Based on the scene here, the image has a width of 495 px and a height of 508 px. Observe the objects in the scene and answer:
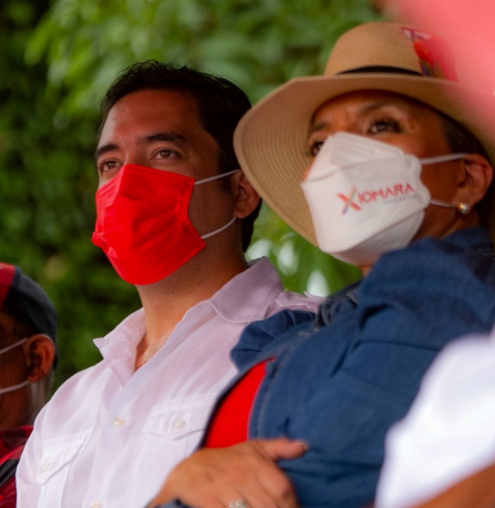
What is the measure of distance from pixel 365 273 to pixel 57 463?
92cm

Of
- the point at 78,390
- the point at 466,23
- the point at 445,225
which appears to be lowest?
the point at 78,390

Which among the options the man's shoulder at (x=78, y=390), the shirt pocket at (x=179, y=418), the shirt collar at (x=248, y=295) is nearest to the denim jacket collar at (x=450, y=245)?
the shirt pocket at (x=179, y=418)

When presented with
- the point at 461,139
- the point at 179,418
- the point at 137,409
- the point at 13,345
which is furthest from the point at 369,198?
the point at 13,345

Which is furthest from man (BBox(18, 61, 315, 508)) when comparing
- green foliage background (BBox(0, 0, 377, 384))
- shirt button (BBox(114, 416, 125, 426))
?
green foliage background (BBox(0, 0, 377, 384))

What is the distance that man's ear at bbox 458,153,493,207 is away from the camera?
73.9 inches

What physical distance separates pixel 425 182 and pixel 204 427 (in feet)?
2.03

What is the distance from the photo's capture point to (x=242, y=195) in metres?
2.64

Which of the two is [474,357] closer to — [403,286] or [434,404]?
[434,404]

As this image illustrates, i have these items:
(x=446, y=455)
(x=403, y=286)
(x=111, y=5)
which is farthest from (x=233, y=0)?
(x=446, y=455)

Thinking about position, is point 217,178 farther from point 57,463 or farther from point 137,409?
point 57,463

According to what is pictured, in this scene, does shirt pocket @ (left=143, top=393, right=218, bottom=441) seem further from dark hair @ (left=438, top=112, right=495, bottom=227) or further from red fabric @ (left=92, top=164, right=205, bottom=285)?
dark hair @ (left=438, top=112, right=495, bottom=227)

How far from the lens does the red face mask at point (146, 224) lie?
94.2 inches

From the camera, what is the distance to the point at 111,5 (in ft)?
11.1

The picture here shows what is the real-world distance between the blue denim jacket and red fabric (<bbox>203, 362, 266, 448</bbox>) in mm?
154
